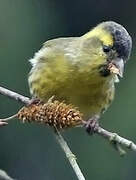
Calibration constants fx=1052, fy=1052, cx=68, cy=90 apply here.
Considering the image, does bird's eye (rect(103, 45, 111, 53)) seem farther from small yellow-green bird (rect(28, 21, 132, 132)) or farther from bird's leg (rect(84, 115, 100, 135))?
bird's leg (rect(84, 115, 100, 135))

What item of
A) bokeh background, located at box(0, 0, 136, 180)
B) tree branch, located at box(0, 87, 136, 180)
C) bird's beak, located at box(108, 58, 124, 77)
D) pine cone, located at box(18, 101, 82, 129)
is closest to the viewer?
tree branch, located at box(0, 87, 136, 180)

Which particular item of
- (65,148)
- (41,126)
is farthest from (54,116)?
(41,126)

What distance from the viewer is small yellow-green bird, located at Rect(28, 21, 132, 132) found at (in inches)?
199

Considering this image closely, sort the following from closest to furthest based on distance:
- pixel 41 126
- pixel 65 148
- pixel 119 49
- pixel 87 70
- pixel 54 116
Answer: pixel 65 148, pixel 54 116, pixel 119 49, pixel 87 70, pixel 41 126

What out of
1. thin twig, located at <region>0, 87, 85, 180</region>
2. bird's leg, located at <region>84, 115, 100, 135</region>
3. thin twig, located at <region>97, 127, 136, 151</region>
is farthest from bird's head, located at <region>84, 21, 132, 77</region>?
thin twig, located at <region>97, 127, 136, 151</region>

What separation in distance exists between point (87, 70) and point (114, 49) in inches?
8.6

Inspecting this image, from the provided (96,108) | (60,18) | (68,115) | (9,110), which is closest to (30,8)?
(60,18)

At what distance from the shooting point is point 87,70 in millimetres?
5191

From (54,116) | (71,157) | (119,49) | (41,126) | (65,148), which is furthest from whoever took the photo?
(41,126)

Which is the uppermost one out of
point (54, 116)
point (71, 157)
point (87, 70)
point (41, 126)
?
point (41, 126)

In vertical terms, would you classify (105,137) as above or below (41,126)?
below

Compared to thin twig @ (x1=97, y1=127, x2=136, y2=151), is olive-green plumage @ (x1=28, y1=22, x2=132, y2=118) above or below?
above

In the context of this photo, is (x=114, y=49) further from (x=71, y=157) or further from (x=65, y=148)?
(x=71, y=157)

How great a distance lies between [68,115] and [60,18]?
6357 mm
